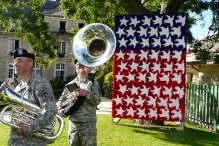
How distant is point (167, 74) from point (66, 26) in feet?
124

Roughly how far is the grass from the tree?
24.7 ft

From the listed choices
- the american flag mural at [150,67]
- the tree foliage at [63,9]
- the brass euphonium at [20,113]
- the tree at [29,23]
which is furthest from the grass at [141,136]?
the tree at [29,23]

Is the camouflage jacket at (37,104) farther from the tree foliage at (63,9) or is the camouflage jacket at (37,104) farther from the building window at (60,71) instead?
the building window at (60,71)

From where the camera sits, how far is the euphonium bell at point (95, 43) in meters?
7.23

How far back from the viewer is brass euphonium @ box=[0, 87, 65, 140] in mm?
4406

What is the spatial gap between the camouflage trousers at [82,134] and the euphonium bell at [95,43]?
1372 millimetres

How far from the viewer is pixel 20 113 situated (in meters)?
4.51

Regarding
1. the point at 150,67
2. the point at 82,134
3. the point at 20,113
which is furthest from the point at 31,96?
the point at 150,67

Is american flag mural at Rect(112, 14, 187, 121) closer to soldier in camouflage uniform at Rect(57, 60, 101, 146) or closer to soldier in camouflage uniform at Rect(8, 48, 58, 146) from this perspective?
soldier in camouflage uniform at Rect(57, 60, 101, 146)

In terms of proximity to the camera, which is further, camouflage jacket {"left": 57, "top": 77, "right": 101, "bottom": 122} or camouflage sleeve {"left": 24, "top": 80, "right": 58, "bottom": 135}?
camouflage jacket {"left": 57, "top": 77, "right": 101, "bottom": 122}

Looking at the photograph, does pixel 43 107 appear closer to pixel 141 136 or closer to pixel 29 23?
pixel 141 136

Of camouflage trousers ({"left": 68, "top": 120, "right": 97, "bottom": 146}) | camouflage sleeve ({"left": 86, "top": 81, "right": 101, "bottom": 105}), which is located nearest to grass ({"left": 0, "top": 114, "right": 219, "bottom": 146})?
camouflage trousers ({"left": 68, "top": 120, "right": 97, "bottom": 146})

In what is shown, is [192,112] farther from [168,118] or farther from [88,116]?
[88,116]

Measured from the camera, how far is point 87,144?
19.9 feet
